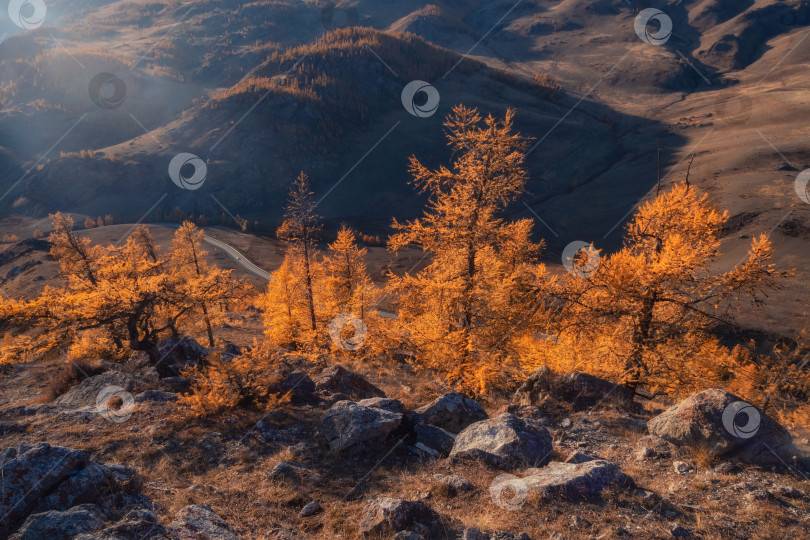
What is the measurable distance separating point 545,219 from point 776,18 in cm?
17808

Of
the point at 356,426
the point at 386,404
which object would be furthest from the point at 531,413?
the point at 356,426

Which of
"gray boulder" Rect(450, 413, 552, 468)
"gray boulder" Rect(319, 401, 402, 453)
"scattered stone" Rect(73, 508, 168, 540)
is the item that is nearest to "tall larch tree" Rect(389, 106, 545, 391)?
"gray boulder" Rect(450, 413, 552, 468)

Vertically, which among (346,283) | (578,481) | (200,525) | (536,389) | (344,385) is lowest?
(536,389)

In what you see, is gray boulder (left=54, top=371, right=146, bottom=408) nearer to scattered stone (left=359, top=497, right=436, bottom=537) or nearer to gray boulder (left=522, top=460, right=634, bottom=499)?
scattered stone (left=359, top=497, right=436, bottom=537)

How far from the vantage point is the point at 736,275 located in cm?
1112

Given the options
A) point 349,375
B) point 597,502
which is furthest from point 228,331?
point 597,502

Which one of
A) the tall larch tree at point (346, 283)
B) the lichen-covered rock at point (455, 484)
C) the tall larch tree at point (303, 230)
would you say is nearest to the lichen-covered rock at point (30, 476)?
the lichen-covered rock at point (455, 484)

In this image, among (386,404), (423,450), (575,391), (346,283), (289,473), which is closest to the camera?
(289,473)

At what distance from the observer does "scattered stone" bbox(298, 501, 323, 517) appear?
684cm

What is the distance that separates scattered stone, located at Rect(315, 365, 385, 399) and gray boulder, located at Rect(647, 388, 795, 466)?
872cm

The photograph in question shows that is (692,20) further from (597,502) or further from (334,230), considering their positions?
(597,502)

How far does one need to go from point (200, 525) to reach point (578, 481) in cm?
579

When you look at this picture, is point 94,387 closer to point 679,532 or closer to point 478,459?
point 478,459

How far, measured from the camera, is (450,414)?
427 inches
